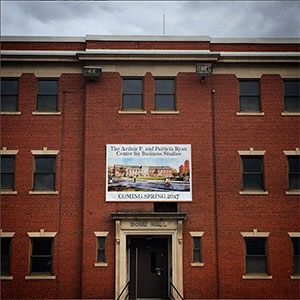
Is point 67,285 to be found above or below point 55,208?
below

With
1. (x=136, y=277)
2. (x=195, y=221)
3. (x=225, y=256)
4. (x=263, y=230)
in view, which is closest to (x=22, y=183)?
(x=136, y=277)

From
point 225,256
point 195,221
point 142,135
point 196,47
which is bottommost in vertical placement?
point 225,256

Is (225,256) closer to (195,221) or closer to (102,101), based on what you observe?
(195,221)

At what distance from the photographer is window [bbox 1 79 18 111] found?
19.6 m

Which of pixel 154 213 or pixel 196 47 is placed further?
pixel 196 47

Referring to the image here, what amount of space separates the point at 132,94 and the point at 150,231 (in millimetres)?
5977

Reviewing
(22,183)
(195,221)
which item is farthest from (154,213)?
(22,183)

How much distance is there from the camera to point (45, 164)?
19.1 metres

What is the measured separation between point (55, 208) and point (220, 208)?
689cm

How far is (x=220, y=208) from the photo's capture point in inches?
733

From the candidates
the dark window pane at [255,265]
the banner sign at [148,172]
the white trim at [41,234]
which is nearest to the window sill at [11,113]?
the banner sign at [148,172]

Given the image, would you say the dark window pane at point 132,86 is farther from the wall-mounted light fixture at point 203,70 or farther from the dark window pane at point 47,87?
the dark window pane at point 47,87

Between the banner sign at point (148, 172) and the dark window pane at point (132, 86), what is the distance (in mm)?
2472

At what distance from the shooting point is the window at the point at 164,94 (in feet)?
64.1
